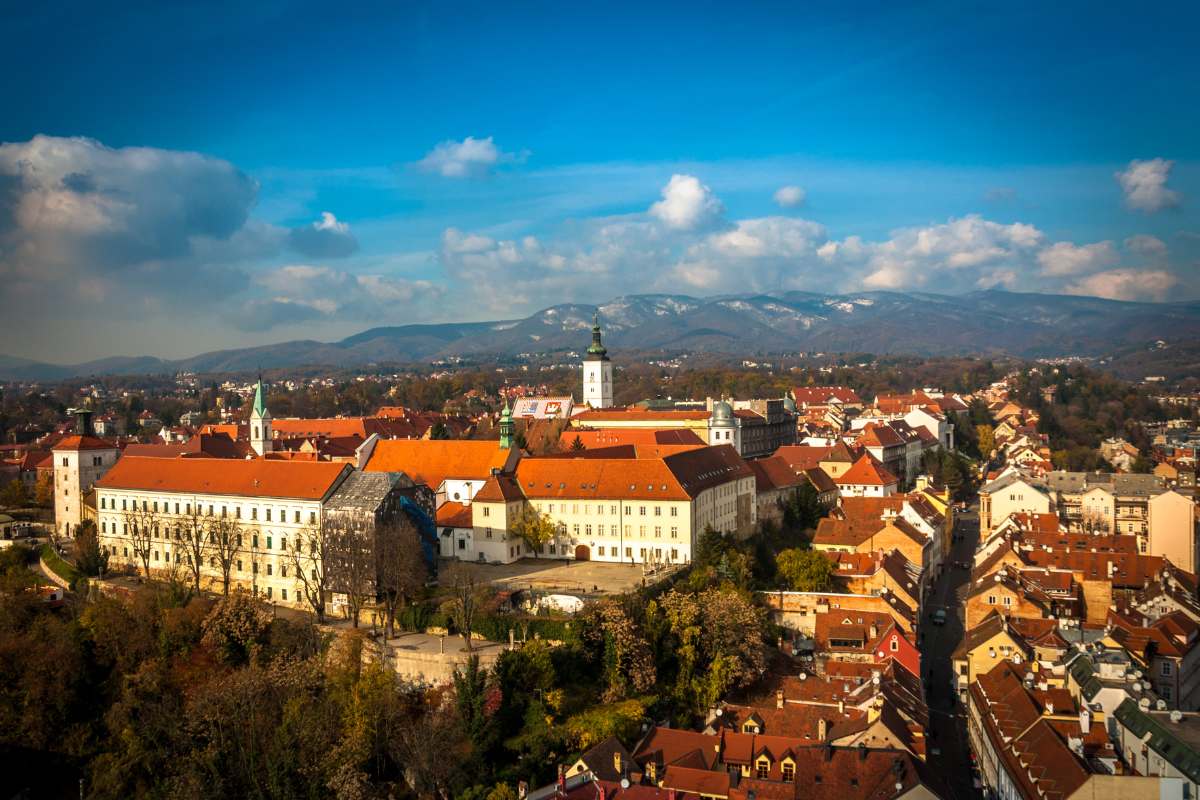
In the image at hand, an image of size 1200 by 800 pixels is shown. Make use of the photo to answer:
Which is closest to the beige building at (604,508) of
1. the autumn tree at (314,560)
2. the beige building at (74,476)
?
the autumn tree at (314,560)

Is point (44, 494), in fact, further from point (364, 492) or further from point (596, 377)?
point (596, 377)

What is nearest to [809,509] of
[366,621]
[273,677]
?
[366,621]

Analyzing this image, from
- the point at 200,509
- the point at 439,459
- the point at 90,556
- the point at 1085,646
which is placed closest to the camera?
the point at 1085,646

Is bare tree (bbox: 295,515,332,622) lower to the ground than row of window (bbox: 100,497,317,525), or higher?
lower

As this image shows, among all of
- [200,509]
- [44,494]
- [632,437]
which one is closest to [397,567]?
[200,509]

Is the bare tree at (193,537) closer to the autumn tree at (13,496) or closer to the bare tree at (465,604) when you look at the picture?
the bare tree at (465,604)

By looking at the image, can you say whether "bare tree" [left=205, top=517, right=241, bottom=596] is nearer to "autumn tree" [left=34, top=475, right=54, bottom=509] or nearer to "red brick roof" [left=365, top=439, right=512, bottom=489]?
"red brick roof" [left=365, top=439, right=512, bottom=489]

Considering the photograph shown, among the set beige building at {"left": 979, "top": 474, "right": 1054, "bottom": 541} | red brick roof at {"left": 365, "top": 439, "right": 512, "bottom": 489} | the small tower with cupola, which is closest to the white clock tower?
the small tower with cupola
